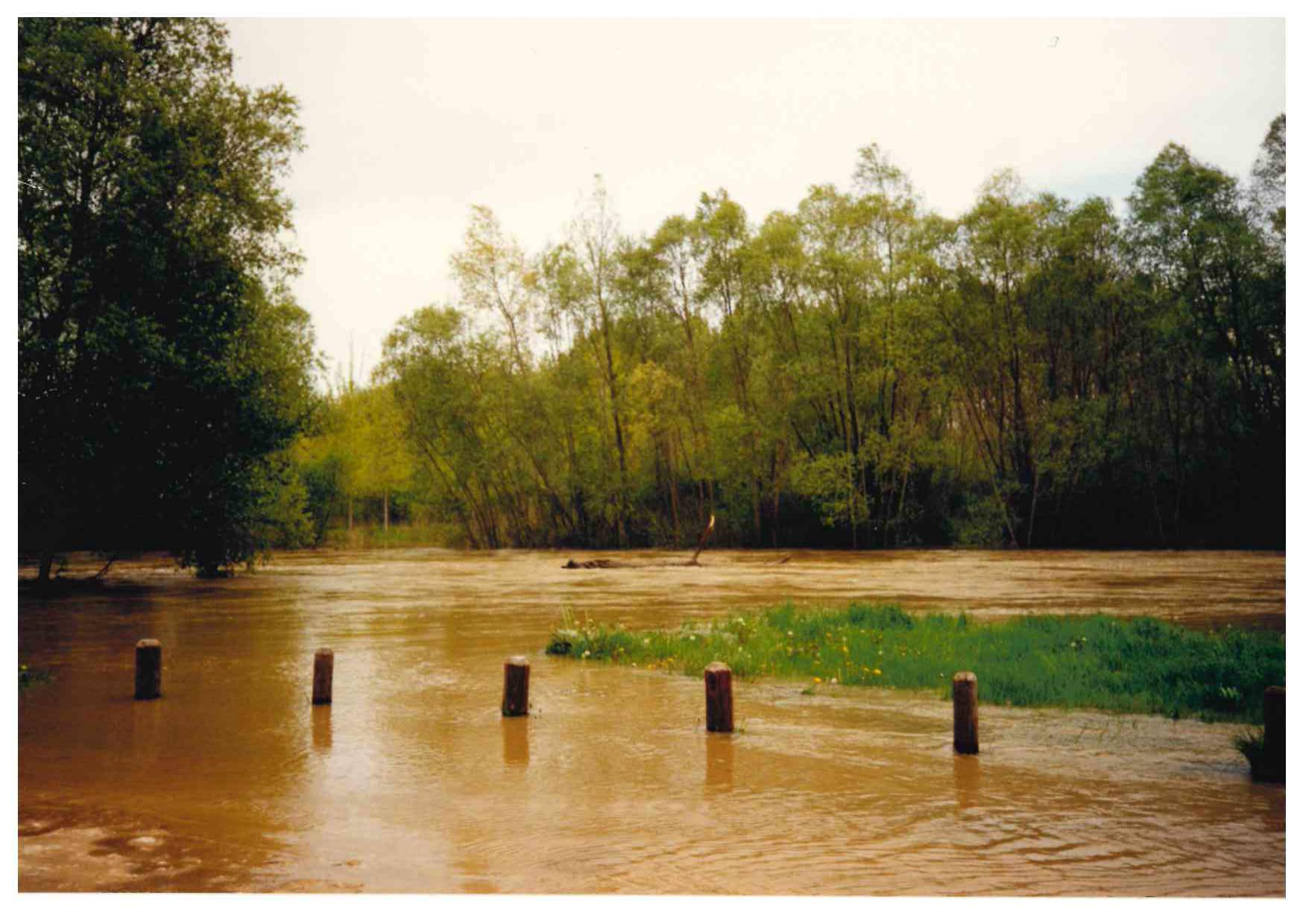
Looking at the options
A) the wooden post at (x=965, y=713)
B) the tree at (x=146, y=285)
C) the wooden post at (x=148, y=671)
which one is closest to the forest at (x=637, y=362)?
the tree at (x=146, y=285)

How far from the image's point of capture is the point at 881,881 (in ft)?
17.6

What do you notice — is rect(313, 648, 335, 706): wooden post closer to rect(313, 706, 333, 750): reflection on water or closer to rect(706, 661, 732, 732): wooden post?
rect(313, 706, 333, 750): reflection on water

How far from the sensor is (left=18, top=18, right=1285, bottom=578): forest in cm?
1736

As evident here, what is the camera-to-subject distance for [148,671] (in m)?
10.4

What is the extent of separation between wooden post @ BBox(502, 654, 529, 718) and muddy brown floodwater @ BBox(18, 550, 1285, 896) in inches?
9.7

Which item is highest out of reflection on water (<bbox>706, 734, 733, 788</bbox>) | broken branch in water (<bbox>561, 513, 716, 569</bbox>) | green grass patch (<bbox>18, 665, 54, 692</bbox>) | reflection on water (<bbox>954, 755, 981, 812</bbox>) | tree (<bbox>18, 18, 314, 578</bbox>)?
tree (<bbox>18, 18, 314, 578</bbox>)

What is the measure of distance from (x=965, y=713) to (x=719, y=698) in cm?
Result: 176

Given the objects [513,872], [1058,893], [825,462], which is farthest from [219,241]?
[825,462]

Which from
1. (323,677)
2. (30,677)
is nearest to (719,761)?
(323,677)

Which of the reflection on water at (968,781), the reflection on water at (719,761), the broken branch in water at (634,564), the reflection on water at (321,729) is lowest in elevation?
the broken branch in water at (634,564)

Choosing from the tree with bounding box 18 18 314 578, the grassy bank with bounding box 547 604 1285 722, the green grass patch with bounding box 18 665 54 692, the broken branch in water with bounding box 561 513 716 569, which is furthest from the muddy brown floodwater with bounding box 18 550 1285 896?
the broken branch in water with bounding box 561 513 716 569

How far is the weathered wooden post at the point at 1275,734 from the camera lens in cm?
698

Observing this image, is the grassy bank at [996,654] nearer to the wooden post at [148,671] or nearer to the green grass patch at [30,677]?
the wooden post at [148,671]

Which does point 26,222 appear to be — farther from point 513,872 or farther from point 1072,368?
point 1072,368
